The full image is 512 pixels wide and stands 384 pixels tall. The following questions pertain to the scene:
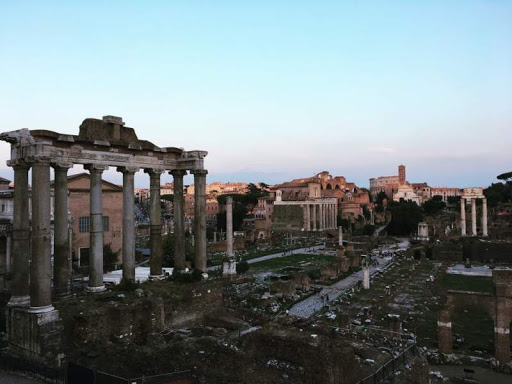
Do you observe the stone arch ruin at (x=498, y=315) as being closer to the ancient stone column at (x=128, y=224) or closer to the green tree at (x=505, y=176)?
the ancient stone column at (x=128, y=224)

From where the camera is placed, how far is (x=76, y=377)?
8.05 m

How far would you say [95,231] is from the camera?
41.8 feet

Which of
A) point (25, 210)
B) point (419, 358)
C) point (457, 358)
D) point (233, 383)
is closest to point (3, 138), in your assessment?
point (25, 210)

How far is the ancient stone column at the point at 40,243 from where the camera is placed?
10.2 m

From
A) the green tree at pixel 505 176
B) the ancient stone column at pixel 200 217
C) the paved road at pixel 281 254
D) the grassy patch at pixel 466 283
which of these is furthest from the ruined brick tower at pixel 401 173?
the ancient stone column at pixel 200 217

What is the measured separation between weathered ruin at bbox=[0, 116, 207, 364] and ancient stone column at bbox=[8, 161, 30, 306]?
0.02 m

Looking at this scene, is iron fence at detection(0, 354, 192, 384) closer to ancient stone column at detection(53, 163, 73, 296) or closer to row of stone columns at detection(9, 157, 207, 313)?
row of stone columns at detection(9, 157, 207, 313)

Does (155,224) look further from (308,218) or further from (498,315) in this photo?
(308,218)

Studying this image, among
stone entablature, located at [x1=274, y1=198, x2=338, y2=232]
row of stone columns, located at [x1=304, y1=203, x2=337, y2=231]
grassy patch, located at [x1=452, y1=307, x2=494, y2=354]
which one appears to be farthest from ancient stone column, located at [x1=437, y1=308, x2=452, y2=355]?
row of stone columns, located at [x1=304, y1=203, x2=337, y2=231]

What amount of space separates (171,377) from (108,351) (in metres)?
2.14

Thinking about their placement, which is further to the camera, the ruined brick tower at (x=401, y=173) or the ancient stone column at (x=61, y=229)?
the ruined brick tower at (x=401, y=173)

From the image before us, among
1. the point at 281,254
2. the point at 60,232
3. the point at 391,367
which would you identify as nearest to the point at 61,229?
the point at 60,232

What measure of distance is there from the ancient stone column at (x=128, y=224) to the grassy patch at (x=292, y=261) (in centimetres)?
2486

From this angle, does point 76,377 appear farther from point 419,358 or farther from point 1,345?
point 419,358
